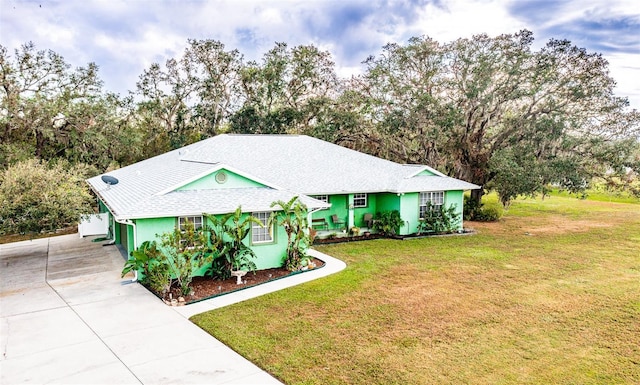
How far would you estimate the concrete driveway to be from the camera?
662cm

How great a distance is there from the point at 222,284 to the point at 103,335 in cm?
362

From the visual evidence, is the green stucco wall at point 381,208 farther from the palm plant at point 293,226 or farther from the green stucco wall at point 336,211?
the palm plant at point 293,226

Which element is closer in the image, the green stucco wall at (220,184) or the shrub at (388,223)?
the green stucco wall at (220,184)

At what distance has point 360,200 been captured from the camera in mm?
18812

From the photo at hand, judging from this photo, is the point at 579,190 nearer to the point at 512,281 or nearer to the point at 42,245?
the point at 512,281

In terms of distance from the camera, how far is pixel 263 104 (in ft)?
103

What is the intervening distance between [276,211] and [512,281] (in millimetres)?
7453

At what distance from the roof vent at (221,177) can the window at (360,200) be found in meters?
6.95

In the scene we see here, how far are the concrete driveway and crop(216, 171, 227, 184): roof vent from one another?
413cm

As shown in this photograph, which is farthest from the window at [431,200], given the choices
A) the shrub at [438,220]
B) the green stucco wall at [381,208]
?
the green stucco wall at [381,208]

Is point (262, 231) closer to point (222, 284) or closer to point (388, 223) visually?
point (222, 284)

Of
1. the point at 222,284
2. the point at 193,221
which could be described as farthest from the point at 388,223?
the point at 193,221

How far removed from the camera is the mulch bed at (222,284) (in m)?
10.4

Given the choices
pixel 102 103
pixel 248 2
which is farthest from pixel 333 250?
pixel 102 103
